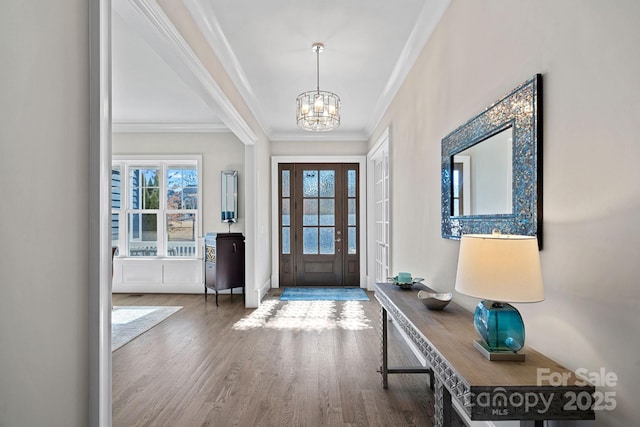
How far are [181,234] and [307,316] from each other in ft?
9.20

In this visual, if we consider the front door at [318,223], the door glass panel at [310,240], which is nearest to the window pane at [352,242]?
the front door at [318,223]

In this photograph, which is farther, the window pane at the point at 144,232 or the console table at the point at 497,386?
the window pane at the point at 144,232

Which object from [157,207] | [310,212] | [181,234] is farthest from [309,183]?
[157,207]

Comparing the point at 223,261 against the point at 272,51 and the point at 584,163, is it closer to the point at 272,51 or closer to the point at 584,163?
the point at 272,51

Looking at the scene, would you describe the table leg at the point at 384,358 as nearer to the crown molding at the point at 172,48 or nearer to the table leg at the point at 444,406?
the table leg at the point at 444,406

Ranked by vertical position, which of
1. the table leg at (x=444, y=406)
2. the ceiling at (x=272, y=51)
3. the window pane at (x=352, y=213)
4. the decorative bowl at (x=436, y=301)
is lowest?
the table leg at (x=444, y=406)

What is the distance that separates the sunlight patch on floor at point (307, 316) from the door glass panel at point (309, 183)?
6.81ft

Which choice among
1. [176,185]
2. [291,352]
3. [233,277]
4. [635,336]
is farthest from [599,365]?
[176,185]

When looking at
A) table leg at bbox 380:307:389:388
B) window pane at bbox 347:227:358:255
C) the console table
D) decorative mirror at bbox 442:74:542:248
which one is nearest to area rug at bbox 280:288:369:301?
window pane at bbox 347:227:358:255

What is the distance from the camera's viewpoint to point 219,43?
10.4ft

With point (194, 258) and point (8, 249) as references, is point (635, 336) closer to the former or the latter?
point (8, 249)

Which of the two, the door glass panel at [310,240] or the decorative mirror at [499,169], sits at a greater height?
the decorative mirror at [499,169]

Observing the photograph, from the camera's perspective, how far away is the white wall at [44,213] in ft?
3.75

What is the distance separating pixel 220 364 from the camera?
3.22m
